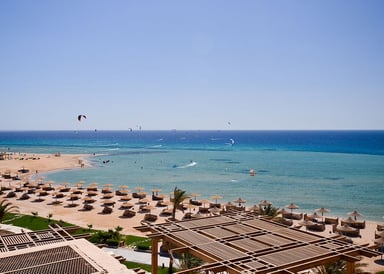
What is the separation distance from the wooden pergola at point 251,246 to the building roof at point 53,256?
1664 mm

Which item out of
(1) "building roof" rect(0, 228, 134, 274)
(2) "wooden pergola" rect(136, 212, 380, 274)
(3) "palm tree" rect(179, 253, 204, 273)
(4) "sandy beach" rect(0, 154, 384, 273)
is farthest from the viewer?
(4) "sandy beach" rect(0, 154, 384, 273)

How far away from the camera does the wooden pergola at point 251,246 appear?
23.7 ft

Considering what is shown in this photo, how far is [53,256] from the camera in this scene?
7309mm

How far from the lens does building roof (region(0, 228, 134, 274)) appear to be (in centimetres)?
659

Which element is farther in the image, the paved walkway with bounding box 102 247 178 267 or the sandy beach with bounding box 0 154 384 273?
the sandy beach with bounding box 0 154 384 273

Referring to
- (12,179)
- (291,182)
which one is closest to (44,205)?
(12,179)

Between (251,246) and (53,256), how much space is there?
4846 millimetres

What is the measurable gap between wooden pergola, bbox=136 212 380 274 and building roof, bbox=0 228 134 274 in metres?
1.66

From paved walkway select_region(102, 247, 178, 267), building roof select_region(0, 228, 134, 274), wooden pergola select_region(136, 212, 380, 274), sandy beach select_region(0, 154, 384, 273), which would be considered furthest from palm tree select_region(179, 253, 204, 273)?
sandy beach select_region(0, 154, 384, 273)

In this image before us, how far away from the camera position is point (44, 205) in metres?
31.7

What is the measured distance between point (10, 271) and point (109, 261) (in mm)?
1925

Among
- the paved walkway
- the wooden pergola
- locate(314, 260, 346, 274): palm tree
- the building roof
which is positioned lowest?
the paved walkway

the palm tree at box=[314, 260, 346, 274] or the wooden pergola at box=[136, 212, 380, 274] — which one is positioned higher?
the wooden pergola at box=[136, 212, 380, 274]

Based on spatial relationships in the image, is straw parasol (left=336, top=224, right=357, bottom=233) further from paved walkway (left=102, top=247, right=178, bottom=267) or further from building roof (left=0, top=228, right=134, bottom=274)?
building roof (left=0, top=228, right=134, bottom=274)
